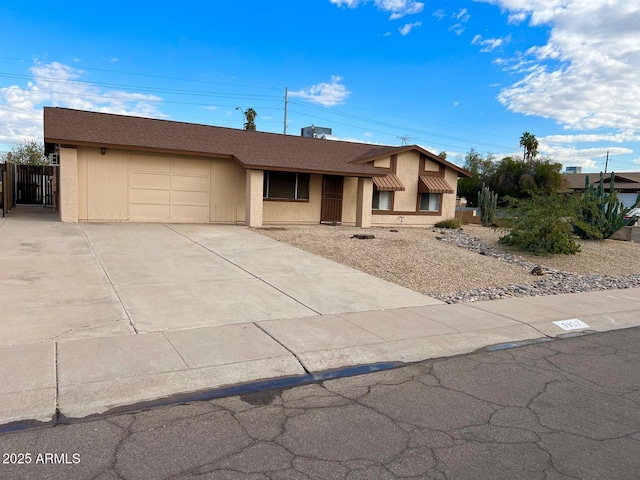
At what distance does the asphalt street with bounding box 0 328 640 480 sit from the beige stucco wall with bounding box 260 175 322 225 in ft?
53.6

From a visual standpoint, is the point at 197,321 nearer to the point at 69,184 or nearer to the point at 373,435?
the point at 373,435

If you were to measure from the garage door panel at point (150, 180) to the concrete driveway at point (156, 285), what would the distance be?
3757 mm

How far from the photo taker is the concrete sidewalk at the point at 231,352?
474 centimetres

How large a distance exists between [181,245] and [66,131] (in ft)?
23.7

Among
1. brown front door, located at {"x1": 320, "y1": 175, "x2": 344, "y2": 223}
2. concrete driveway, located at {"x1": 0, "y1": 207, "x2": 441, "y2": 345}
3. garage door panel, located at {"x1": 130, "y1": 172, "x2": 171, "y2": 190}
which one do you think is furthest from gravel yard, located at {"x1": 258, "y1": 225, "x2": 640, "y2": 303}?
garage door panel, located at {"x1": 130, "y1": 172, "x2": 171, "y2": 190}

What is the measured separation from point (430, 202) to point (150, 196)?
560 inches

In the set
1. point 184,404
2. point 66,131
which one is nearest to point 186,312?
point 184,404

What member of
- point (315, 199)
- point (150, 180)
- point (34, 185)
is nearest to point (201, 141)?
point (150, 180)

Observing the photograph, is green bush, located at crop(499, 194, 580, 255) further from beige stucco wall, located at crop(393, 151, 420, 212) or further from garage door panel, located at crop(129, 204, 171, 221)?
garage door panel, located at crop(129, 204, 171, 221)

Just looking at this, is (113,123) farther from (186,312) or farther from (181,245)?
(186,312)

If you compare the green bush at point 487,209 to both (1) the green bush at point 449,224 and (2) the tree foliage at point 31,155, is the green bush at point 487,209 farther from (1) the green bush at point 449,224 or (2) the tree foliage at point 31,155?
(2) the tree foliage at point 31,155

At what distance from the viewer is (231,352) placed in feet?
19.8

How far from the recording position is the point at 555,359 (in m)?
6.68

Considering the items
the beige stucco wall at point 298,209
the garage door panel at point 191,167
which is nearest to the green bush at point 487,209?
the beige stucco wall at point 298,209
